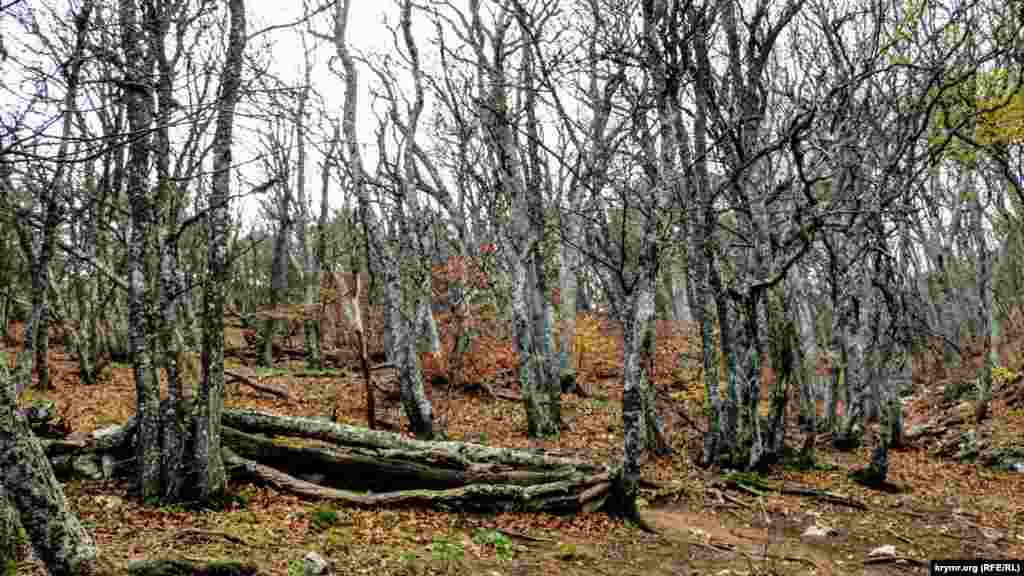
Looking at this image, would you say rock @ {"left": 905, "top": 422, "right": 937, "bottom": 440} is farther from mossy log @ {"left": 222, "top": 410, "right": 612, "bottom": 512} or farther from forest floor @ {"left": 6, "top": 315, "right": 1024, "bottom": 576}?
mossy log @ {"left": 222, "top": 410, "right": 612, "bottom": 512}

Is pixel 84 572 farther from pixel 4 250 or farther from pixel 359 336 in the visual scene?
pixel 4 250

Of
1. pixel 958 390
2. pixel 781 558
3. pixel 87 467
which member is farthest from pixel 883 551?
pixel 958 390

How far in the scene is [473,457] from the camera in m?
8.78

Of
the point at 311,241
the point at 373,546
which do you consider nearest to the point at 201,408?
the point at 373,546

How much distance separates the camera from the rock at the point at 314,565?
5551mm

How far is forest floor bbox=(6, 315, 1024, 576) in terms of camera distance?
240 inches

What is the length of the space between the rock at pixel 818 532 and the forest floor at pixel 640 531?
35 mm

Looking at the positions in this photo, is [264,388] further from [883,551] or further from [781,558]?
[883,551]

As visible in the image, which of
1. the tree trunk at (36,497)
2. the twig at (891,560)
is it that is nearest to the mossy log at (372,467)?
the twig at (891,560)

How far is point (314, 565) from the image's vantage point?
562 cm

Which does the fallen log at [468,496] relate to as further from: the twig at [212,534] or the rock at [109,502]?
the twig at [212,534]

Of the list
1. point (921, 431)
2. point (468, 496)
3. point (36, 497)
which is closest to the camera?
point (36, 497)

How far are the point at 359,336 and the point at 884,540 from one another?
27.4 feet

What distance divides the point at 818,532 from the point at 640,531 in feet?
7.15
